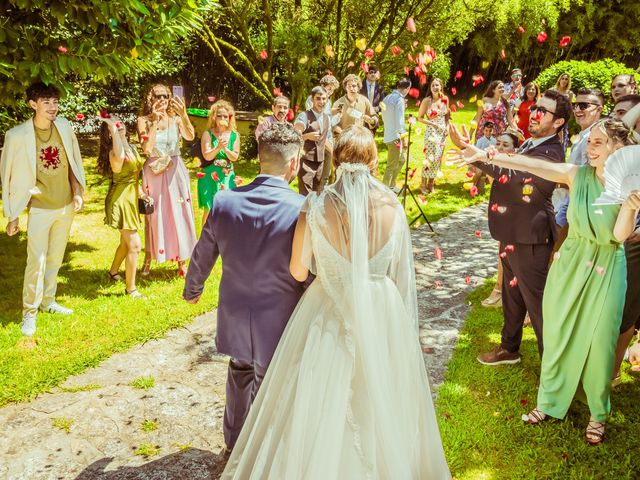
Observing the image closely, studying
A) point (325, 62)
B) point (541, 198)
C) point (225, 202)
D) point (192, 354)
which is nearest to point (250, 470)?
point (225, 202)

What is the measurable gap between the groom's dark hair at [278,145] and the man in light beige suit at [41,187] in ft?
11.0

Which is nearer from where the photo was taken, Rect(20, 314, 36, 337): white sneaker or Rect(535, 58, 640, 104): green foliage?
Rect(20, 314, 36, 337): white sneaker

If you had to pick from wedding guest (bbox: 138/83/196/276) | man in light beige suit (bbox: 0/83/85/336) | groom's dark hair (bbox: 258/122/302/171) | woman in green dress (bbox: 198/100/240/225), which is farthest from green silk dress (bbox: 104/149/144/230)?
groom's dark hair (bbox: 258/122/302/171)

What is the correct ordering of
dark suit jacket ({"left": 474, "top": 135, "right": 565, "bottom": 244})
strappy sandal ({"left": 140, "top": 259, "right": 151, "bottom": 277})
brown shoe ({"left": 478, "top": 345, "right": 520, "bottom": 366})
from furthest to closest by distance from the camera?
strappy sandal ({"left": 140, "top": 259, "right": 151, "bottom": 277}) < brown shoe ({"left": 478, "top": 345, "right": 520, "bottom": 366}) < dark suit jacket ({"left": 474, "top": 135, "right": 565, "bottom": 244})

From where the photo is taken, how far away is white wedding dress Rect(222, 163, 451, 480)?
3.16 meters

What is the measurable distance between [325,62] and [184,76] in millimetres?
5376

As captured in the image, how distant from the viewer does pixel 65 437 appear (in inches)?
167

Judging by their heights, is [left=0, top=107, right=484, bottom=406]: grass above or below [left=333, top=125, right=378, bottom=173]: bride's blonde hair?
below

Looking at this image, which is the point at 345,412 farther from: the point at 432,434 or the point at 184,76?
the point at 184,76

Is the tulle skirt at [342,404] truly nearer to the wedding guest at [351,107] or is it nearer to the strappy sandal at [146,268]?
the strappy sandal at [146,268]

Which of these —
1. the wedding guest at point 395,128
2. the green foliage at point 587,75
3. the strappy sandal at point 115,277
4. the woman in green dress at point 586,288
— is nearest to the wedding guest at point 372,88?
the wedding guest at point 395,128

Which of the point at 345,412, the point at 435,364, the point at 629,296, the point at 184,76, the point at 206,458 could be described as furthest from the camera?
the point at 184,76

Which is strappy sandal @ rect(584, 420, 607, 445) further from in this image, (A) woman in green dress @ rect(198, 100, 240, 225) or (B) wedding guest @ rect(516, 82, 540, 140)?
(B) wedding guest @ rect(516, 82, 540, 140)

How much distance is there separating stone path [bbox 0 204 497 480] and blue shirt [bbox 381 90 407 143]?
5.62m
